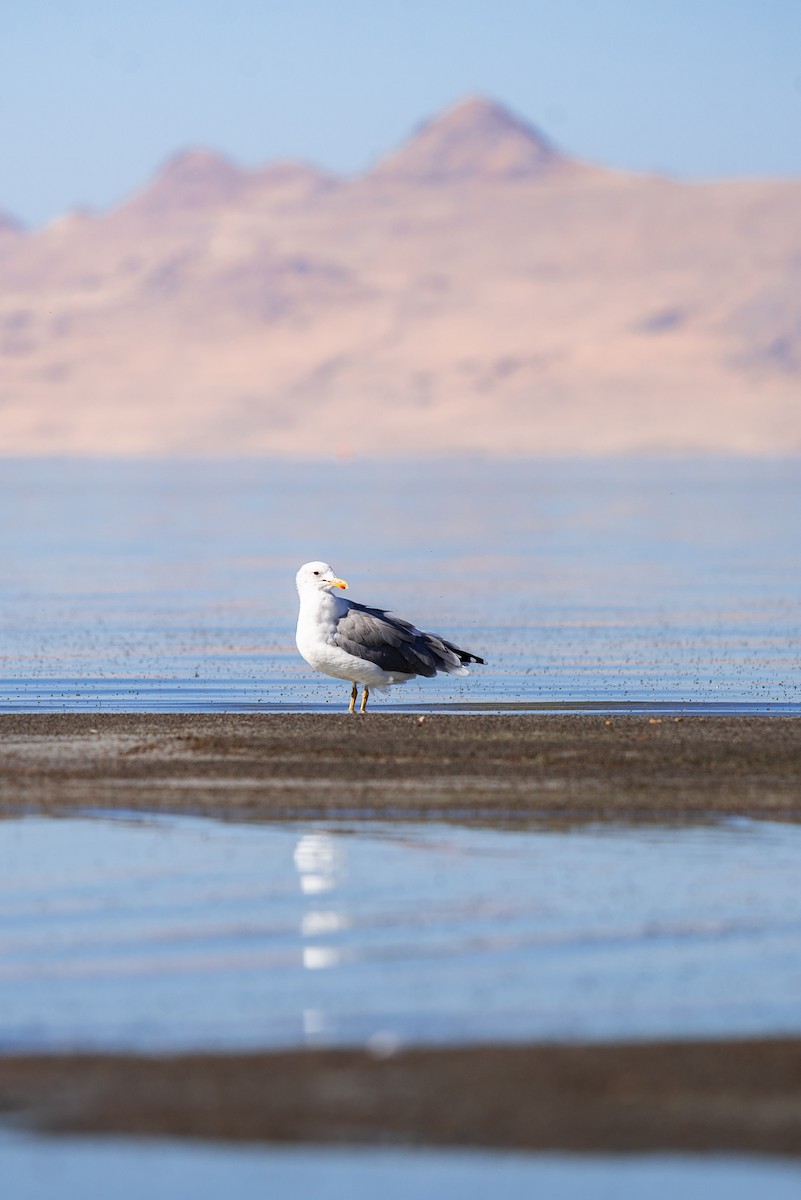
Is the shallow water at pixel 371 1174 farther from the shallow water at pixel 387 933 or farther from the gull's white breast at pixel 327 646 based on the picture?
the gull's white breast at pixel 327 646

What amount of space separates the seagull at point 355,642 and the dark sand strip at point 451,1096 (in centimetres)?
1095

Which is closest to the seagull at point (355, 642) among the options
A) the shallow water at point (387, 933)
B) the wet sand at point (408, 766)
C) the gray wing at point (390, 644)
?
the gray wing at point (390, 644)

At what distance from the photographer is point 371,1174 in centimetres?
694

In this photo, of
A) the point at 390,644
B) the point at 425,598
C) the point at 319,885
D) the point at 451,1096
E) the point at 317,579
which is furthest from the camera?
the point at 425,598

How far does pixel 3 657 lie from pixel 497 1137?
18.8 meters

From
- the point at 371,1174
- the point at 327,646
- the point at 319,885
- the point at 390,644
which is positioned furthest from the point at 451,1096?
the point at 390,644

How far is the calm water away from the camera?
72.7 feet

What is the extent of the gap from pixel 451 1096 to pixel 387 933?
2.44m

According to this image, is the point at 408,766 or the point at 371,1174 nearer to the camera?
the point at 371,1174

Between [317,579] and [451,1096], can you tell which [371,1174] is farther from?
[317,579]

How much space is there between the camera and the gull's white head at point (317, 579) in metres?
19.5

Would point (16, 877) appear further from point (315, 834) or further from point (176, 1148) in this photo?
point (176, 1148)

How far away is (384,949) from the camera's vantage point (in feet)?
31.6

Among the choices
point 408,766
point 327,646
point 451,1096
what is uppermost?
point 327,646
